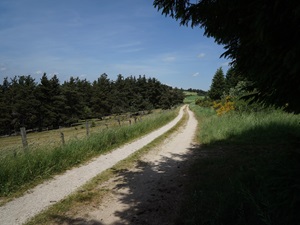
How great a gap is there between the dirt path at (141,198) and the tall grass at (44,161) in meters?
2.29

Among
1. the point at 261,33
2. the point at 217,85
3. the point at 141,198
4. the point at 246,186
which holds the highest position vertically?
the point at 217,85

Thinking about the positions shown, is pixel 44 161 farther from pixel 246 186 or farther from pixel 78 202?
pixel 246 186

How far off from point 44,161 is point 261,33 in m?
7.69

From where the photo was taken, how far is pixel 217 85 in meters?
66.8

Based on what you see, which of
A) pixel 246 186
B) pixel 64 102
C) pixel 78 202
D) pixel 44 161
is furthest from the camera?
pixel 64 102

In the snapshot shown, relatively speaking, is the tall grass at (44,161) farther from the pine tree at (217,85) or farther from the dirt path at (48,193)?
the pine tree at (217,85)

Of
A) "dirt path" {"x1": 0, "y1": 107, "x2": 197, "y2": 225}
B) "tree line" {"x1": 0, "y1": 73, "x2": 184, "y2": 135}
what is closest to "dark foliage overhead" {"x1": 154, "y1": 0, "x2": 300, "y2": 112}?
"dirt path" {"x1": 0, "y1": 107, "x2": 197, "y2": 225}

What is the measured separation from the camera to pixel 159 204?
527cm

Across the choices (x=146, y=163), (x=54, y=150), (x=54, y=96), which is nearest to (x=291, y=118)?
(x=146, y=163)

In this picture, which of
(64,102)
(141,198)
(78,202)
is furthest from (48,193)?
(64,102)

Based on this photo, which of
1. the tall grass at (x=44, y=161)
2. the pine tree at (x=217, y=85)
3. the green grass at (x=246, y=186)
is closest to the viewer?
the green grass at (x=246, y=186)

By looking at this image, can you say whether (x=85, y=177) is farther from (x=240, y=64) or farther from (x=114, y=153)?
(x=240, y=64)

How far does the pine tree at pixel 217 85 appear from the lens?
65.5 meters

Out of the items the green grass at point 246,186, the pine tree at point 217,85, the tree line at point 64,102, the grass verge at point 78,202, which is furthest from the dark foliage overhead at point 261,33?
the pine tree at point 217,85
